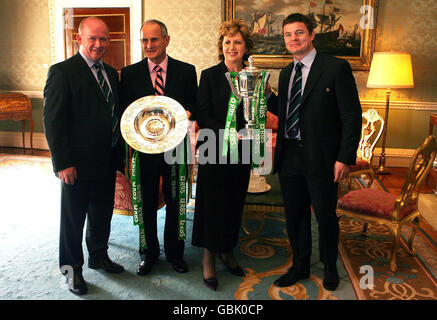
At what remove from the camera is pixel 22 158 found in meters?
5.93

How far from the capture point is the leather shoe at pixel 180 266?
2496mm

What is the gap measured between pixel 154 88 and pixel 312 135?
99 centimetres

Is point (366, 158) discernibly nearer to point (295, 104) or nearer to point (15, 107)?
point (295, 104)

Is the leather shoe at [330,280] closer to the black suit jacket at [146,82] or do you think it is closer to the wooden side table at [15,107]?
the black suit jacket at [146,82]

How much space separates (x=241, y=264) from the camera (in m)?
2.65

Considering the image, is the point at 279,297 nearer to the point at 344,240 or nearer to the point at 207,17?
the point at 344,240

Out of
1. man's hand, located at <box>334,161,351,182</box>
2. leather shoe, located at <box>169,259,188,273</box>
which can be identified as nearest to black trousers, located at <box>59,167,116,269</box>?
leather shoe, located at <box>169,259,188,273</box>

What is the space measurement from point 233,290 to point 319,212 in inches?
27.1

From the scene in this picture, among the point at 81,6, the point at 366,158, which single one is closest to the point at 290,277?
the point at 366,158

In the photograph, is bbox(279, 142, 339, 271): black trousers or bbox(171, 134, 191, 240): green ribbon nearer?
bbox(279, 142, 339, 271): black trousers

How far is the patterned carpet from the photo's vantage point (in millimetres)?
2258

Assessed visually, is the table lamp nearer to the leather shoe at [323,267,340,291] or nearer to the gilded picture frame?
the gilded picture frame

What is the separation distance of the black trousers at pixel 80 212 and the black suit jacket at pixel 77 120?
0.11 m

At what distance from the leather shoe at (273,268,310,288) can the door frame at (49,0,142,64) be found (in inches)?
189
